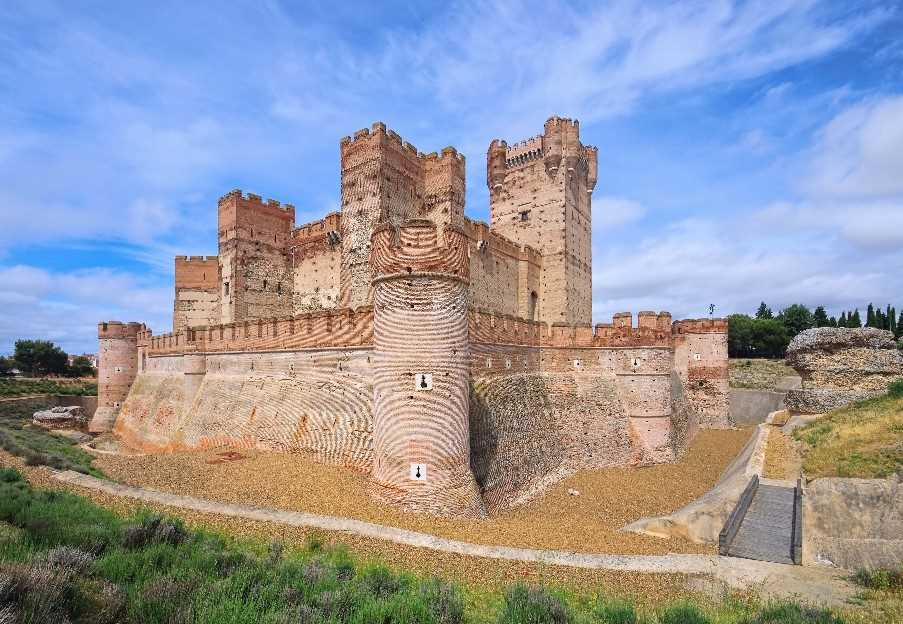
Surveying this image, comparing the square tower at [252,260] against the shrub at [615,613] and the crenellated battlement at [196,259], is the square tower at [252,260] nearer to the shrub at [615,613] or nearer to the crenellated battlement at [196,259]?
A: the crenellated battlement at [196,259]

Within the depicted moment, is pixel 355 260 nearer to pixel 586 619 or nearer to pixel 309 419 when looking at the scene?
pixel 309 419

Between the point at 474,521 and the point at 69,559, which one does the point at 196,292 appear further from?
the point at 69,559

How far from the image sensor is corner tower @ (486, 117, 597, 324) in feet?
91.5

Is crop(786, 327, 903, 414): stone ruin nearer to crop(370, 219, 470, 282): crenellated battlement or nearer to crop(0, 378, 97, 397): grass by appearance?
crop(370, 219, 470, 282): crenellated battlement

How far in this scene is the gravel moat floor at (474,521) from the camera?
8984mm

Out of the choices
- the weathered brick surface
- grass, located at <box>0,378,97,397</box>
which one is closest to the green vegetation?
the weathered brick surface

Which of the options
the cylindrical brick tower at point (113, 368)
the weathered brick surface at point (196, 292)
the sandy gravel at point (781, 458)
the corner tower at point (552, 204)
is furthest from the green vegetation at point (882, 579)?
the cylindrical brick tower at point (113, 368)

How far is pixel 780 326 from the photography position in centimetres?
5322

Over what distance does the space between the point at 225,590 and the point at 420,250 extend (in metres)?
7.46

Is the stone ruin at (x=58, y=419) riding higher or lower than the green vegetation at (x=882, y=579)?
lower

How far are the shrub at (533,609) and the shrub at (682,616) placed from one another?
103 cm

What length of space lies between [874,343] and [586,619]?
Answer: 21.2 metres

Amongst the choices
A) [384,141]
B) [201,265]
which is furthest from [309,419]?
[201,265]

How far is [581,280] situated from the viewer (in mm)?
30078
